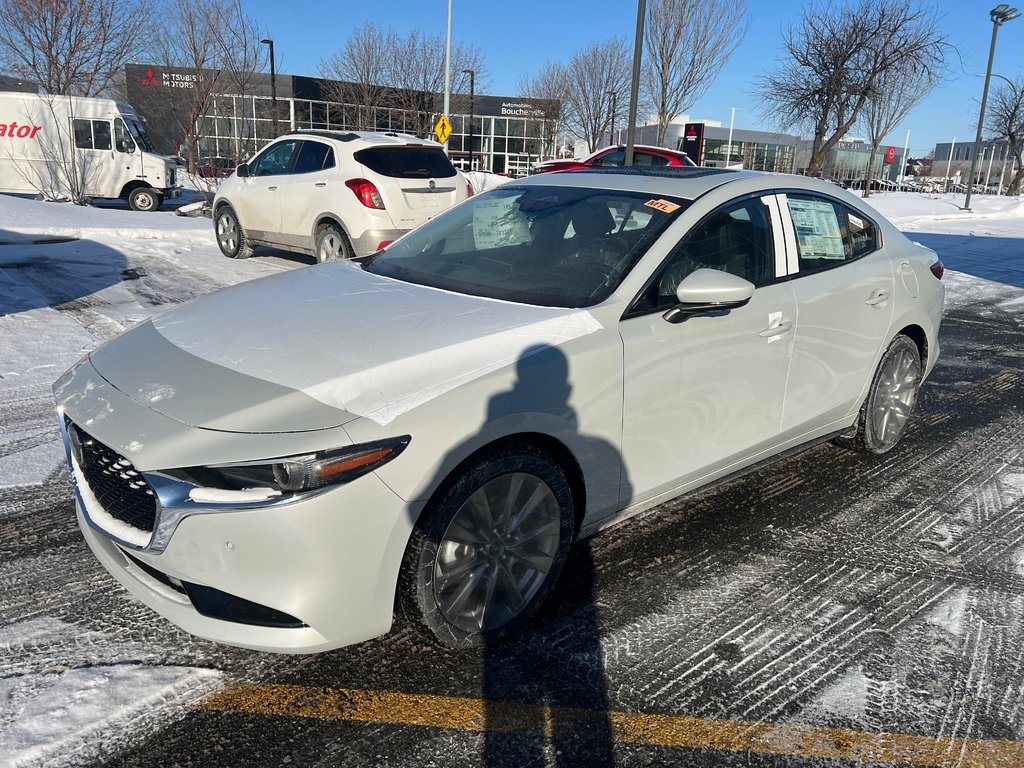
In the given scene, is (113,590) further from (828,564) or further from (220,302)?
(828,564)

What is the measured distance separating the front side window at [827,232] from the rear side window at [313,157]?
6659mm

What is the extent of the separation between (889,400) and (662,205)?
7.17 ft

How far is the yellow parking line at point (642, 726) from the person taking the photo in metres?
2.35

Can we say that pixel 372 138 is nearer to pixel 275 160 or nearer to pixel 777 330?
pixel 275 160

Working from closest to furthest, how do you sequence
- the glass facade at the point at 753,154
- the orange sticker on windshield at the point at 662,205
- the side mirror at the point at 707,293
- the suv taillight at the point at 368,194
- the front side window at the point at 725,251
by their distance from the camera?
the side mirror at the point at 707,293 < the front side window at the point at 725,251 < the orange sticker on windshield at the point at 662,205 < the suv taillight at the point at 368,194 < the glass facade at the point at 753,154

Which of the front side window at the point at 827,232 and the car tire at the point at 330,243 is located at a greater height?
the front side window at the point at 827,232

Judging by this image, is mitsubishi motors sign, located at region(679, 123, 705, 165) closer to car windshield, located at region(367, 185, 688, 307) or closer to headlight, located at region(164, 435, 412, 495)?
car windshield, located at region(367, 185, 688, 307)

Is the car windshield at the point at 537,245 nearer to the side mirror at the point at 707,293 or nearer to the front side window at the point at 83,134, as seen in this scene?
the side mirror at the point at 707,293

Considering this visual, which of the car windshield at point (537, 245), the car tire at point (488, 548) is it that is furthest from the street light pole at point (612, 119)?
the car tire at point (488, 548)

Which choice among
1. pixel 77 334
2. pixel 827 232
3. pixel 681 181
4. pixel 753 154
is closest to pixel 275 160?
pixel 77 334

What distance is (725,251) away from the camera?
3.45m

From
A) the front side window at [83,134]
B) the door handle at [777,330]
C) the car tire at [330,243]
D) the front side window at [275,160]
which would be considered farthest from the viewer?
the front side window at [83,134]

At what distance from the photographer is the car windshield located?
3.17 m

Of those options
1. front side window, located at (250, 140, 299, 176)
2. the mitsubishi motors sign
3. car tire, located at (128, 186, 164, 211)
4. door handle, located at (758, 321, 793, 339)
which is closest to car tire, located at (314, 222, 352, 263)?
front side window, located at (250, 140, 299, 176)
